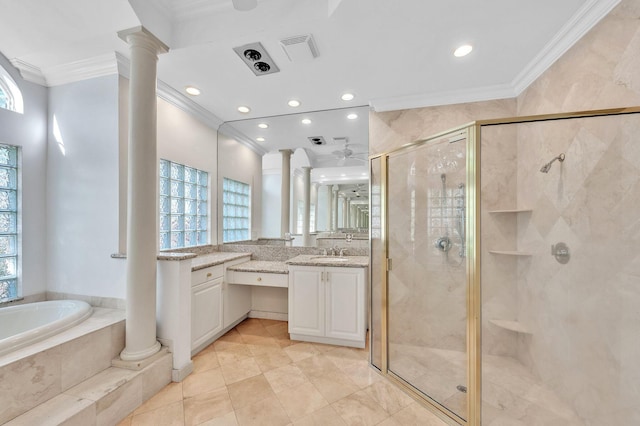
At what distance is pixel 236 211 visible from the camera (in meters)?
3.40

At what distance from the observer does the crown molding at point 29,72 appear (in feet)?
6.86

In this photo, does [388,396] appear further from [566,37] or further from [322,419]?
[566,37]

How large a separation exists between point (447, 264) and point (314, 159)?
194cm

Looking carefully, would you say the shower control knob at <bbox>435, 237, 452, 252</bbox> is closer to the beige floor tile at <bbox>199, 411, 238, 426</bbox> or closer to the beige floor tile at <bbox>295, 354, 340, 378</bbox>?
the beige floor tile at <bbox>295, 354, 340, 378</bbox>

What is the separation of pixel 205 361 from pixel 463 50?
3310mm

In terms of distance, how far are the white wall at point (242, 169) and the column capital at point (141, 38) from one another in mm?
1491

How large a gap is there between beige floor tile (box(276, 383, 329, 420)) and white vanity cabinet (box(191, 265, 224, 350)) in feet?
3.22

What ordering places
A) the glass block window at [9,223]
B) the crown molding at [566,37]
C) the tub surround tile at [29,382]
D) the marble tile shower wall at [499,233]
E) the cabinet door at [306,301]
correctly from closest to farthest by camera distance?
the tub surround tile at [29,382], the crown molding at [566,37], the marble tile shower wall at [499,233], the glass block window at [9,223], the cabinet door at [306,301]

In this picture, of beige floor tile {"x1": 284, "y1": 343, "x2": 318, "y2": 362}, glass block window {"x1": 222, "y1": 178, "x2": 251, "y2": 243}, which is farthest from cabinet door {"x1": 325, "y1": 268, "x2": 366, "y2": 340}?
glass block window {"x1": 222, "y1": 178, "x2": 251, "y2": 243}

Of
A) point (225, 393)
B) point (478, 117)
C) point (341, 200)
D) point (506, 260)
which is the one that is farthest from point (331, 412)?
point (478, 117)

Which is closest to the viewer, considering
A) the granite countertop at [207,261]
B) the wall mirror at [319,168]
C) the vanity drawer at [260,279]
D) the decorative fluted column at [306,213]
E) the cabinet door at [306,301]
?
the granite countertop at [207,261]

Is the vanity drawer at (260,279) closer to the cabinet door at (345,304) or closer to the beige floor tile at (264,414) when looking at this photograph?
the cabinet door at (345,304)

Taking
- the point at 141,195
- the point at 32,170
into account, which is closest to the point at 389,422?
the point at 141,195

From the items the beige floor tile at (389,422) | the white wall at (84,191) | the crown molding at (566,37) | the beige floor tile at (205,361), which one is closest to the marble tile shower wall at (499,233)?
the crown molding at (566,37)
